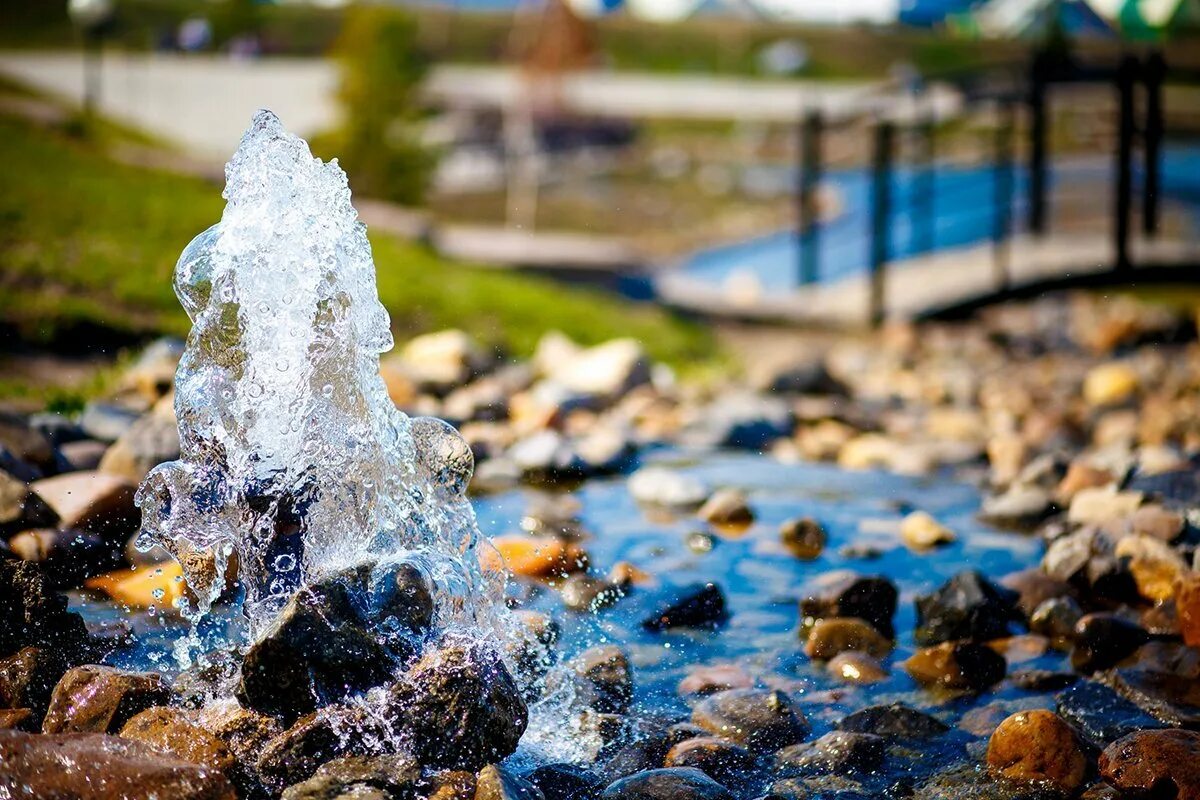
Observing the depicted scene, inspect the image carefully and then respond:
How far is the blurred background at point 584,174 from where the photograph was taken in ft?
27.6

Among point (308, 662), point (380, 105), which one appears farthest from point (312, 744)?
point (380, 105)

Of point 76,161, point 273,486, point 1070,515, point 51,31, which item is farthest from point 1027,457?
point 51,31

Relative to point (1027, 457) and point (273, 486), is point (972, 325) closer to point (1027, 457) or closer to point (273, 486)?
point (1027, 457)

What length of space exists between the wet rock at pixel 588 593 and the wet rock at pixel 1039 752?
4.66 ft

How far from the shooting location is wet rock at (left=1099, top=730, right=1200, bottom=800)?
2898 mm

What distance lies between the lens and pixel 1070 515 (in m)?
5.04

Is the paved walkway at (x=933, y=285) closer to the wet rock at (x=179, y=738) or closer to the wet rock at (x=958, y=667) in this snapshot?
the wet rock at (x=958, y=667)

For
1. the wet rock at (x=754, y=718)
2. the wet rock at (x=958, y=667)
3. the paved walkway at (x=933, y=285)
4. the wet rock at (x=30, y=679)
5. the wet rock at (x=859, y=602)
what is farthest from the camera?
the paved walkway at (x=933, y=285)

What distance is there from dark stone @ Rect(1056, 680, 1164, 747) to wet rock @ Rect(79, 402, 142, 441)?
12.3 ft

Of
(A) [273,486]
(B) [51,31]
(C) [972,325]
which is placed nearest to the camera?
(A) [273,486]

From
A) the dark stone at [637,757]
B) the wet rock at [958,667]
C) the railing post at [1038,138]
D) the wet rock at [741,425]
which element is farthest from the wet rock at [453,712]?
the railing post at [1038,138]

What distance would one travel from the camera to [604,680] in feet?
11.4

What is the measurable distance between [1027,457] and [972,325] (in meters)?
3.97

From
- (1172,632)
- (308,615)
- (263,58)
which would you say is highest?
(263,58)
